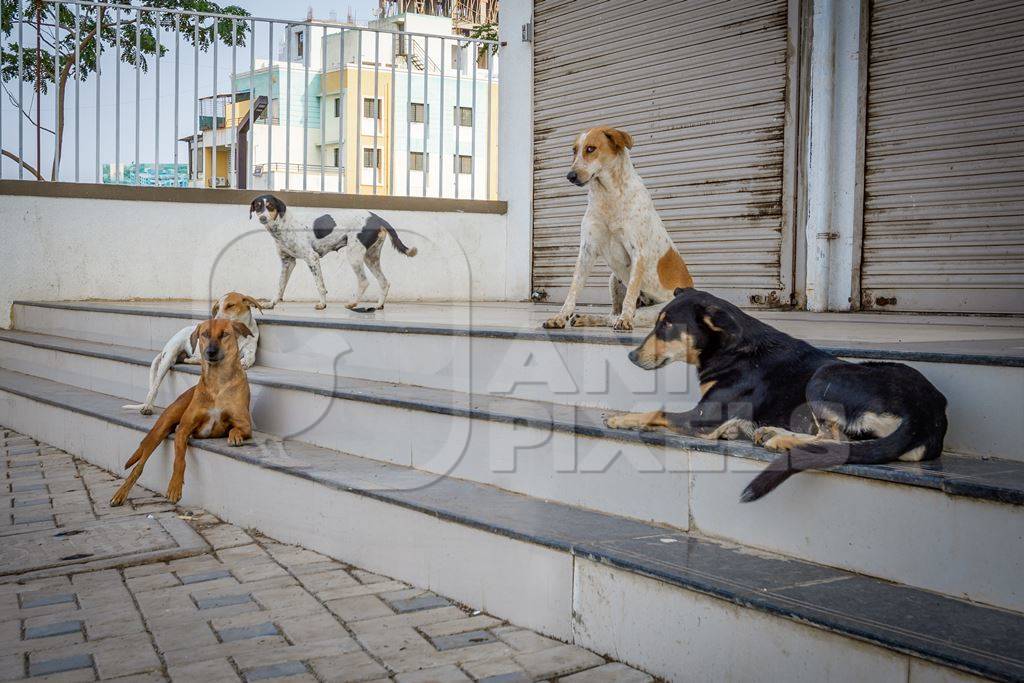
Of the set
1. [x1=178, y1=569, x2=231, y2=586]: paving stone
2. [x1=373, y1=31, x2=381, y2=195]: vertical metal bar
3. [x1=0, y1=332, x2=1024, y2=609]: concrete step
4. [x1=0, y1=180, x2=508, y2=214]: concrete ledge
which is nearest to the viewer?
[x1=0, y1=332, x2=1024, y2=609]: concrete step

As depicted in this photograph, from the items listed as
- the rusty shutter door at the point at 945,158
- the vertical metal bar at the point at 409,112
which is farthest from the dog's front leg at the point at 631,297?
the vertical metal bar at the point at 409,112

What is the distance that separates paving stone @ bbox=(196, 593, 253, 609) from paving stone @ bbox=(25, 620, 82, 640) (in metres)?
0.38

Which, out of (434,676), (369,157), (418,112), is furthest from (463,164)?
(434,676)

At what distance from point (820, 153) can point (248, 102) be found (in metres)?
5.74

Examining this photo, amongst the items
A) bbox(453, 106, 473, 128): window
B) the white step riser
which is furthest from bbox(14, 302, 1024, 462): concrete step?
bbox(453, 106, 473, 128): window

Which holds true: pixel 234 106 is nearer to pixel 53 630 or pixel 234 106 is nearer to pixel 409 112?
pixel 409 112

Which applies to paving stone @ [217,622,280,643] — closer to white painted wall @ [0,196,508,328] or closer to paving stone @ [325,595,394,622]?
paving stone @ [325,595,394,622]

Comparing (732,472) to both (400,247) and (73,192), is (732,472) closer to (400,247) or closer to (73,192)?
(400,247)

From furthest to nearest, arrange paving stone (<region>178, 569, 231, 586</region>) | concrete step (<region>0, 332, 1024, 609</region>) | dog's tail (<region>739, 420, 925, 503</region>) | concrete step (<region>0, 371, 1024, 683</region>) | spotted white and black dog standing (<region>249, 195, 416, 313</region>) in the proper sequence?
spotted white and black dog standing (<region>249, 195, 416, 313</region>) → paving stone (<region>178, 569, 231, 586</region>) → dog's tail (<region>739, 420, 925, 503</region>) → concrete step (<region>0, 332, 1024, 609</region>) → concrete step (<region>0, 371, 1024, 683</region>)

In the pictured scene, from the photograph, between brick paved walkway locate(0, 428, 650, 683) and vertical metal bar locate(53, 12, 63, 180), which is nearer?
brick paved walkway locate(0, 428, 650, 683)

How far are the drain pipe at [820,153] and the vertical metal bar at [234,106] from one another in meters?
5.49

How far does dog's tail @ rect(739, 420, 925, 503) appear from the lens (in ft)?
8.55

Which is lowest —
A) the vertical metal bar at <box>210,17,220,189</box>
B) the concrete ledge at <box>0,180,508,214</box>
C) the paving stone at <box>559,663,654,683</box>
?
the paving stone at <box>559,663,654,683</box>

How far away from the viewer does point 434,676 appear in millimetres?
2643
